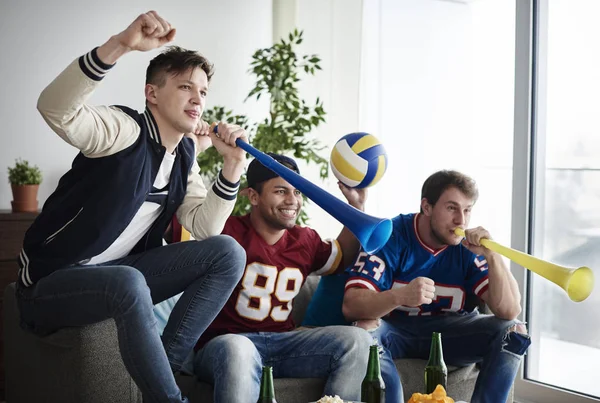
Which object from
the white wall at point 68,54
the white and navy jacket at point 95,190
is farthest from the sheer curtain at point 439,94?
the white and navy jacket at point 95,190

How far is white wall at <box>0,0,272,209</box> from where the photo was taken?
12.4ft

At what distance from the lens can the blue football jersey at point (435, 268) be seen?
2.56 m

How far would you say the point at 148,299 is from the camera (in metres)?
1.88

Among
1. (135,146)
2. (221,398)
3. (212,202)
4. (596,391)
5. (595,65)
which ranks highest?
(595,65)

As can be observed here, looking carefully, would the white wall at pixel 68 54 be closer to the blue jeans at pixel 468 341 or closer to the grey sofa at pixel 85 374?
the grey sofa at pixel 85 374

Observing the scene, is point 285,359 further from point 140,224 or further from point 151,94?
point 151,94

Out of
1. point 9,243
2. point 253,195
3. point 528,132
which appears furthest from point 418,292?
point 9,243

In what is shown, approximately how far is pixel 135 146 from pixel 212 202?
0.32 m

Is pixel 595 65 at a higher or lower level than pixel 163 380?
higher

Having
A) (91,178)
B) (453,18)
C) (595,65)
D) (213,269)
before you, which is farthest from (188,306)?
(453,18)

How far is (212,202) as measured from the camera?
2205 millimetres

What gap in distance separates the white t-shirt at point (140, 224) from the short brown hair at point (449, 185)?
39.1 inches

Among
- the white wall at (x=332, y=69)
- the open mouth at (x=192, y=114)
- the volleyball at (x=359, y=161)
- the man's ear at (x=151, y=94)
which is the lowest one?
the volleyball at (x=359, y=161)

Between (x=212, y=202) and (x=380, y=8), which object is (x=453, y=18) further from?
(x=212, y=202)
